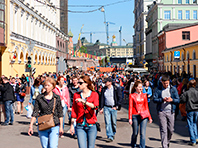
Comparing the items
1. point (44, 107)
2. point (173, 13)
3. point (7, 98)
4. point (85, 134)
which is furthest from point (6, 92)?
point (173, 13)

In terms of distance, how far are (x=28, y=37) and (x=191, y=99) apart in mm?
30606

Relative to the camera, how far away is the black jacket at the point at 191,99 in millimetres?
8258

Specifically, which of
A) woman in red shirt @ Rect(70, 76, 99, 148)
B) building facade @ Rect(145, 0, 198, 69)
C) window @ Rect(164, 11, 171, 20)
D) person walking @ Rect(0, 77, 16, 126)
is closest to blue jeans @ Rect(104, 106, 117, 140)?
woman in red shirt @ Rect(70, 76, 99, 148)

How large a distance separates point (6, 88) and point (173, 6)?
2331 inches

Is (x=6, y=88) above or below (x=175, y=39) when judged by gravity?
below

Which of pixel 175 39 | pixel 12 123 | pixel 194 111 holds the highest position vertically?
pixel 175 39

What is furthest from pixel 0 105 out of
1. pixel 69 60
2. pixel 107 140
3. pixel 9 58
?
pixel 69 60

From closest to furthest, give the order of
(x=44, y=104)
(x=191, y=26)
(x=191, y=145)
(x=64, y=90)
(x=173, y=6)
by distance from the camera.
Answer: (x=44, y=104) → (x=191, y=145) → (x=64, y=90) → (x=191, y=26) → (x=173, y=6)

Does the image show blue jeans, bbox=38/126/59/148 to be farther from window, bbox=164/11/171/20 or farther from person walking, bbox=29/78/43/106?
window, bbox=164/11/171/20

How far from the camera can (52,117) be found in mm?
5418

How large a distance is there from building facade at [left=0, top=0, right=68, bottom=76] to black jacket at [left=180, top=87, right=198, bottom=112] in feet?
55.7

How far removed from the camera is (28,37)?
36625 mm

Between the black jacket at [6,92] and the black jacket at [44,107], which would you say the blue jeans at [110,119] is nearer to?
the black jacket at [44,107]

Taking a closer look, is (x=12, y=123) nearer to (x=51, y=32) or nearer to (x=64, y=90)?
(x=64, y=90)
